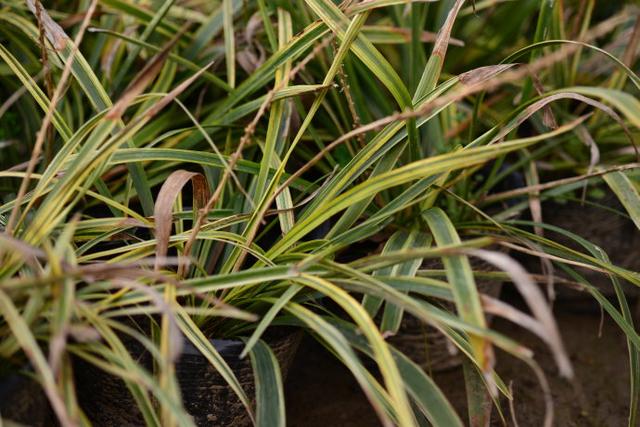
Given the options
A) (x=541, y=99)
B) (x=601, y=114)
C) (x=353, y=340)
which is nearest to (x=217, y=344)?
(x=353, y=340)

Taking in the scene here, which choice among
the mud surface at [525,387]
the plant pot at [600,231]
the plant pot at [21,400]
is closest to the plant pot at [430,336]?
the mud surface at [525,387]

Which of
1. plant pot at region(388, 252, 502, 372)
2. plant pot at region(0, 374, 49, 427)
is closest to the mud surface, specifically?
plant pot at region(388, 252, 502, 372)

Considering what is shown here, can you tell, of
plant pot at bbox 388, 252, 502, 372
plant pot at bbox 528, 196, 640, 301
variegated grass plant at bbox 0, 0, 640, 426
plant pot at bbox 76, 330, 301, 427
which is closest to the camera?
variegated grass plant at bbox 0, 0, 640, 426

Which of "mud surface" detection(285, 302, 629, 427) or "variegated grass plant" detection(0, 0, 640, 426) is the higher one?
"variegated grass plant" detection(0, 0, 640, 426)

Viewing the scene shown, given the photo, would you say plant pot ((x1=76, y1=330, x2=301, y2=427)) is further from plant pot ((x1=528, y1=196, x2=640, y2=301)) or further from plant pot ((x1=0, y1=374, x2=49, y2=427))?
plant pot ((x1=528, y1=196, x2=640, y2=301))

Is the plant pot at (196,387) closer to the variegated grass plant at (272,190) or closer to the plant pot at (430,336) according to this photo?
the variegated grass plant at (272,190)

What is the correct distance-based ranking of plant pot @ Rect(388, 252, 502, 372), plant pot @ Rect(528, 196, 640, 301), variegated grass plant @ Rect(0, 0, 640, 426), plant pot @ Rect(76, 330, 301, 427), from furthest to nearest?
plant pot @ Rect(528, 196, 640, 301)
plant pot @ Rect(388, 252, 502, 372)
plant pot @ Rect(76, 330, 301, 427)
variegated grass plant @ Rect(0, 0, 640, 426)
